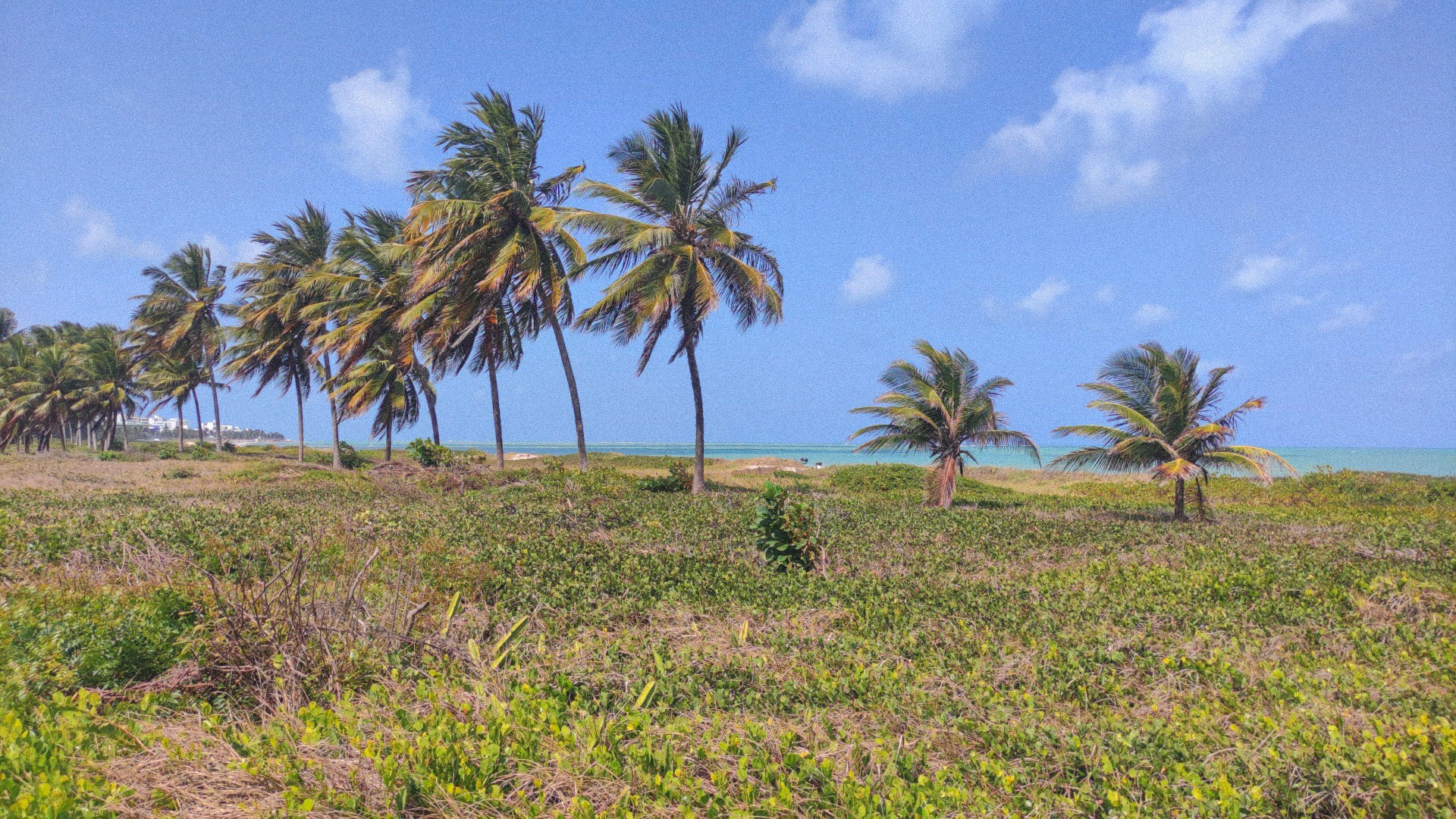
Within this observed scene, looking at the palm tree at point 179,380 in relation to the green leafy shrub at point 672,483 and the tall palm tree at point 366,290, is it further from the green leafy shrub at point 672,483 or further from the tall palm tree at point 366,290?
the green leafy shrub at point 672,483

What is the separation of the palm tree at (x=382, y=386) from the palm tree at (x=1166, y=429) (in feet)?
68.8

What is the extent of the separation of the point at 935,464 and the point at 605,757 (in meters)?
13.7

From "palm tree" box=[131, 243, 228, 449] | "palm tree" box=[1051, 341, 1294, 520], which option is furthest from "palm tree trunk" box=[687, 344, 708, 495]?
"palm tree" box=[131, 243, 228, 449]

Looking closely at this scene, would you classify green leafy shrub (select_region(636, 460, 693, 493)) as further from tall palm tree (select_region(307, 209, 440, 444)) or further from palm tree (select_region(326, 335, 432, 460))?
palm tree (select_region(326, 335, 432, 460))

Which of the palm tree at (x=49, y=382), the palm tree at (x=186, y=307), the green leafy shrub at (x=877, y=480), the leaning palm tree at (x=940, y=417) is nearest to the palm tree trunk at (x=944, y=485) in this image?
the leaning palm tree at (x=940, y=417)

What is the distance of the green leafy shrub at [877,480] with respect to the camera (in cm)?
1930

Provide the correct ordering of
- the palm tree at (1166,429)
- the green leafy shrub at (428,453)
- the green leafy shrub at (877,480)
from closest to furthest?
the palm tree at (1166,429), the green leafy shrub at (877,480), the green leafy shrub at (428,453)

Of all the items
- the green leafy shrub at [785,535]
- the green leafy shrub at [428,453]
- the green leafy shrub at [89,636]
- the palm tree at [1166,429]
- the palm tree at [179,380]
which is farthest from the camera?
the palm tree at [179,380]

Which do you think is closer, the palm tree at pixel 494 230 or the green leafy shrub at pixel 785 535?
the green leafy shrub at pixel 785 535

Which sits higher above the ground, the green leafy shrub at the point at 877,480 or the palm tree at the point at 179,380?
the palm tree at the point at 179,380

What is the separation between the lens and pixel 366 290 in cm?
2359

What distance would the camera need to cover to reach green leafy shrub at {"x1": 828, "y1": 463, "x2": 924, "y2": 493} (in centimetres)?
1930

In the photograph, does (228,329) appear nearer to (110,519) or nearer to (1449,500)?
(110,519)

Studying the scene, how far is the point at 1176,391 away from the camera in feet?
40.4
